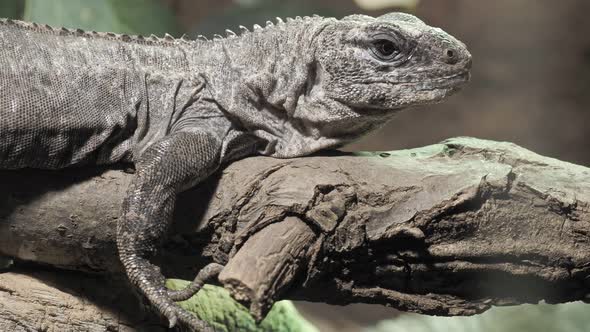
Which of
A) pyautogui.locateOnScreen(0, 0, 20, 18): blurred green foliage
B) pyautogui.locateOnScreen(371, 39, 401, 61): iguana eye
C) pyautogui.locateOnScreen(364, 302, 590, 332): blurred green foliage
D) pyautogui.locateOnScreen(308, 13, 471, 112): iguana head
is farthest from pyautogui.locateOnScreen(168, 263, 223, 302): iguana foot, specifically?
pyautogui.locateOnScreen(0, 0, 20, 18): blurred green foliage

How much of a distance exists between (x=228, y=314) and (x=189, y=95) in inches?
54.2

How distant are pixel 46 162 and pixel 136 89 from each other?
552 millimetres

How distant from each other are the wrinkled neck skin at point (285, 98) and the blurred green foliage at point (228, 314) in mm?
970

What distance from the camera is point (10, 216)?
10.2ft

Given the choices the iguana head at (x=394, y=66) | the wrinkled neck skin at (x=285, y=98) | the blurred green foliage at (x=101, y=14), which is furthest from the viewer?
the blurred green foliage at (x=101, y=14)

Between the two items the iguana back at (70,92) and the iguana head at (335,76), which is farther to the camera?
the iguana head at (335,76)

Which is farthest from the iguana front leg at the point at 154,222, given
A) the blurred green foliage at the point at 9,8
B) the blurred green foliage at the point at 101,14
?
the blurred green foliage at the point at 9,8

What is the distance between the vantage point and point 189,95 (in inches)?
132

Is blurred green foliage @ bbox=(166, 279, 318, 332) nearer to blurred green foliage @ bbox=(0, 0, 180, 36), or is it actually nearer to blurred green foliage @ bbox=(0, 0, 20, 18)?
blurred green foliage @ bbox=(0, 0, 180, 36)

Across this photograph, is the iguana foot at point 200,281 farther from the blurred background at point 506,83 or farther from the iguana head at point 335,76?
the blurred background at point 506,83

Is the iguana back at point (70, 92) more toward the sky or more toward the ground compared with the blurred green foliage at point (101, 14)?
more toward the ground

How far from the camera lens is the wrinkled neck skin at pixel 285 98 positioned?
335 cm

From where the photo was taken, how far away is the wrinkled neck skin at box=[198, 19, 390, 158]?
3.35 meters

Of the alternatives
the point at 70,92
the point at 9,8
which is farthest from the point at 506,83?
the point at 70,92
